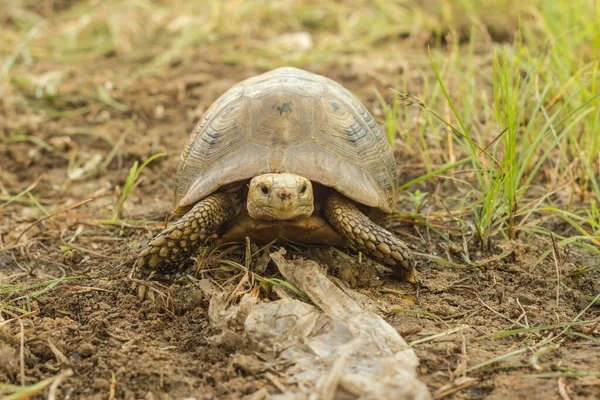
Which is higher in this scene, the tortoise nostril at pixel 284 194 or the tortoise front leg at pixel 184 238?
the tortoise nostril at pixel 284 194

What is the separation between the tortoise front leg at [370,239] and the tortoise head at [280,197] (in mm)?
133

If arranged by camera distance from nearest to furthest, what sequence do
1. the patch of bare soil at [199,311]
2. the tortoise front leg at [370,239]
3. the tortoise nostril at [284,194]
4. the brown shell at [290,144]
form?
the patch of bare soil at [199,311], the tortoise nostril at [284,194], the tortoise front leg at [370,239], the brown shell at [290,144]

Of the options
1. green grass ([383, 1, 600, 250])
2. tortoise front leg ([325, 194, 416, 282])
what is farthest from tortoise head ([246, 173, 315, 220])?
green grass ([383, 1, 600, 250])

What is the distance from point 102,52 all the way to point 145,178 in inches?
104

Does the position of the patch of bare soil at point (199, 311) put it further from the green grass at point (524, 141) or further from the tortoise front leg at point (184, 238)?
the green grass at point (524, 141)

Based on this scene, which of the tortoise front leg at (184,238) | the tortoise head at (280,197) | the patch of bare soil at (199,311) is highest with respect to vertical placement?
the tortoise head at (280,197)

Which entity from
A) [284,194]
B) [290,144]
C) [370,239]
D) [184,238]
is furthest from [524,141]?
[184,238]

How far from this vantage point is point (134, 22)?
21.1 feet

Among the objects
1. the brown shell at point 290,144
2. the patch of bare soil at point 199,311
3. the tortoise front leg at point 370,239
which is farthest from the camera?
the brown shell at point 290,144

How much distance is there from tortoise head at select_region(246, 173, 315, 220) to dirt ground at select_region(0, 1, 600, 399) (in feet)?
0.76

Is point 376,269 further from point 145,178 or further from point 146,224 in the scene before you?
point 145,178

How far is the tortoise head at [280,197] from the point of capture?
8.05ft

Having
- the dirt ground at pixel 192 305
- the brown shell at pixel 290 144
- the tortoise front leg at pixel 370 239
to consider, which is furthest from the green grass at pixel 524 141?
the tortoise front leg at pixel 370 239

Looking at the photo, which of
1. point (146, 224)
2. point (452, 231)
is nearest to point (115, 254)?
point (146, 224)
